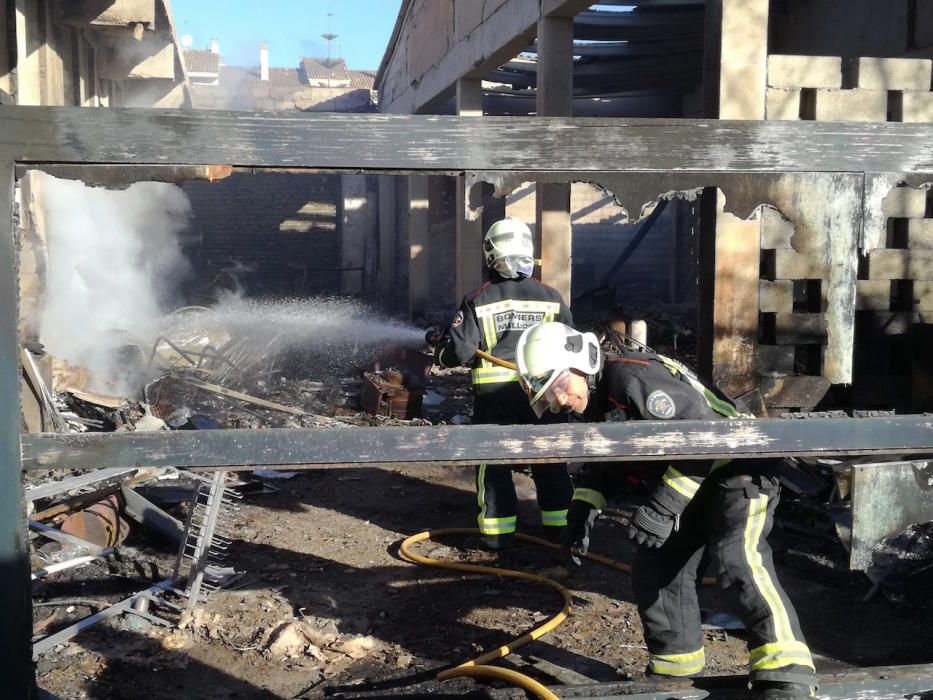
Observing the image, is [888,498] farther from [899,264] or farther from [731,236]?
[899,264]

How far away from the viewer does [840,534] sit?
14.1 ft

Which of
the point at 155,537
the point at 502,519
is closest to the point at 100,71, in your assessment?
the point at 155,537

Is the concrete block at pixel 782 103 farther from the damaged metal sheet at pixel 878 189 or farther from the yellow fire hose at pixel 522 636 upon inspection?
the damaged metal sheet at pixel 878 189

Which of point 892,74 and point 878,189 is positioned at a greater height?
point 892,74

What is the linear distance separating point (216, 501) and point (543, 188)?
4.96 m

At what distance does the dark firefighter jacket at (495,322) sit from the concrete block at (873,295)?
239cm

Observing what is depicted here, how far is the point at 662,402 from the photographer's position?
2.87 metres

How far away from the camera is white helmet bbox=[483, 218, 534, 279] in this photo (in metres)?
5.07

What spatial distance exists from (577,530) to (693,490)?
1.62 ft

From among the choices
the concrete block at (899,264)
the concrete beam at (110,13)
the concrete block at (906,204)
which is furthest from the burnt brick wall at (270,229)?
the concrete block at (906,204)

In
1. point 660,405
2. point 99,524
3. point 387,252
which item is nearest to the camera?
point 660,405

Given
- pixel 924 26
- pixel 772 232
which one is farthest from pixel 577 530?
pixel 924 26

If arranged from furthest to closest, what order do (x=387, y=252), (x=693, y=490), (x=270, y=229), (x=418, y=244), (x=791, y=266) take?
1. (x=270, y=229)
2. (x=387, y=252)
3. (x=418, y=244)
4. (x=791, y=266)
5. (x=693, y=490)

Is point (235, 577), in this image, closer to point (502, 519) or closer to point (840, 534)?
point (502, 519)
